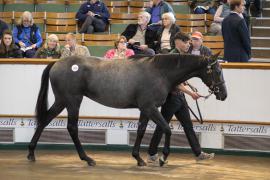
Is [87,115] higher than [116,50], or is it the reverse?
[116,50]

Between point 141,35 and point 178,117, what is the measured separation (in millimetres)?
3121

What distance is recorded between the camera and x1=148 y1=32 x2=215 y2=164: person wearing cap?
1055 cm

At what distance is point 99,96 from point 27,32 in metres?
4.27

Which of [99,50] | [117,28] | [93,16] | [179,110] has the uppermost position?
[93,16]

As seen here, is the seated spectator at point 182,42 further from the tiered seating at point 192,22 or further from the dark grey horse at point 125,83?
the tiered seating at point 192,22

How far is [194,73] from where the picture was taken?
10.3 metres

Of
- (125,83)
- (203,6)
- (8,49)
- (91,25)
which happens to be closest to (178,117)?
(125,83)

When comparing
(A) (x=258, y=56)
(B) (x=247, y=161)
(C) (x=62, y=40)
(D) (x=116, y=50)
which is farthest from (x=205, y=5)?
(B) (x=247, y=161)

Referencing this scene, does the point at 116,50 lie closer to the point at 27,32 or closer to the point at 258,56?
the point at 27,32

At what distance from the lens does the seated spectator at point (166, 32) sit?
12.6m

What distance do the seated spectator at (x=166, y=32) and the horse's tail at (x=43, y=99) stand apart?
7.98 feet

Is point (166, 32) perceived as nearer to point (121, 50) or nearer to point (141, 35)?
point (141, 35)

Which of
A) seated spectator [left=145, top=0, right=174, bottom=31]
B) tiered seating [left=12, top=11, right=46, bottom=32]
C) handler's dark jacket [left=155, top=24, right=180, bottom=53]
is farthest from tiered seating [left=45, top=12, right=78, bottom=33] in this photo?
handler's dark jacket [left=155, top=24, right=180, bottom=53]

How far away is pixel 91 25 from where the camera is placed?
1589 cm
